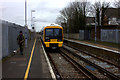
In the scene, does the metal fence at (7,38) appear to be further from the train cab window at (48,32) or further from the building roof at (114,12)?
the building roof at (114,12)

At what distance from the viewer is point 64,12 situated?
2173 inches

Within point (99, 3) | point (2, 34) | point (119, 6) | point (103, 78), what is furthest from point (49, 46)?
point (99, 3)

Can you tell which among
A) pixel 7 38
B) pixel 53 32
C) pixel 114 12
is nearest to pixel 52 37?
pixel 53 32

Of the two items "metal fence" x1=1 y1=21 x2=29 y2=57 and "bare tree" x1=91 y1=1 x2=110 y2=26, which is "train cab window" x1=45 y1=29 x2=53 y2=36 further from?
"bare tree" x1=91 y1=1 x2=110 y2=26

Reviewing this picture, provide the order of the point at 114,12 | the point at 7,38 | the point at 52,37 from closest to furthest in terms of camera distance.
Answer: the point at 7,38
the point at 52,37
the point at 114,12

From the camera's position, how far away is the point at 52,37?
56.7 ft

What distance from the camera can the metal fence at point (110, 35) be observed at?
82.3 ft

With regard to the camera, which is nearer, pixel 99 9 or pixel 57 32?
pixel 57 32

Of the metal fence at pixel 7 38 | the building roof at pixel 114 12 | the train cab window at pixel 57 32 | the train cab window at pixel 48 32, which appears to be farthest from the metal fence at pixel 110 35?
the metal fence at pixel 7 38

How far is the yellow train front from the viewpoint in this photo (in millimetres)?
17172

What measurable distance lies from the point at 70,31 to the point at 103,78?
45.3 metres

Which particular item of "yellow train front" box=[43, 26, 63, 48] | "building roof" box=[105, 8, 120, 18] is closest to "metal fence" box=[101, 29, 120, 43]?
"building roof" box=[105, 8, 120, 18]

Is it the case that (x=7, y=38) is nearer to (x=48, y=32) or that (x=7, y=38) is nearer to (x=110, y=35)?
(x=48, y=32)

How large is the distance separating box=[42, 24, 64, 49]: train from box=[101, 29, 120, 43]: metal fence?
37.1 ft
